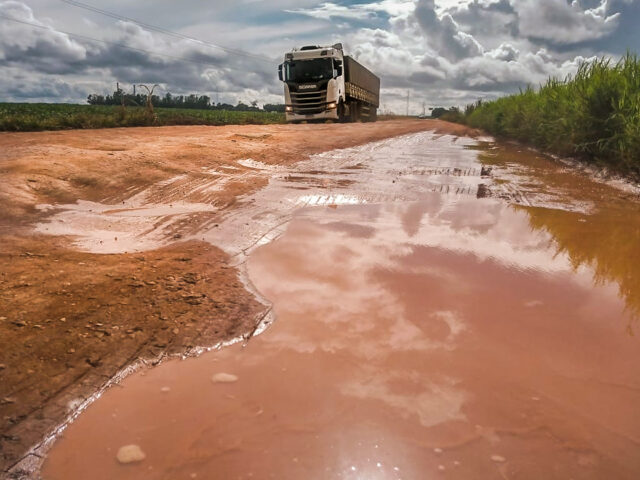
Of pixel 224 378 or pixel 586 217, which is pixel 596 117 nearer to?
pixel 586 217

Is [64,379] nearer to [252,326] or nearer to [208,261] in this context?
[252,326]

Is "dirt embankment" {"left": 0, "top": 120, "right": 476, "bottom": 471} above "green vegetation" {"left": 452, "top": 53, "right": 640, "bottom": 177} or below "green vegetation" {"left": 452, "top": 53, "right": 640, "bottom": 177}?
below

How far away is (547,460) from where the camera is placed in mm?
1646

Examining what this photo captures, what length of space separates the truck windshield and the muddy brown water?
17753mm

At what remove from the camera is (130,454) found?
1.66 meters

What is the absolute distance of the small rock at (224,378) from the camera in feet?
6.81

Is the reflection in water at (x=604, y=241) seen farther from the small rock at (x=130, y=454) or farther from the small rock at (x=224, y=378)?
the small rock at (x=130, y=454)

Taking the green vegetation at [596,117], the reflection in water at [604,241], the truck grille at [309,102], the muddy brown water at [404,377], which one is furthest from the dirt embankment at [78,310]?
the truck grille at [309,102]

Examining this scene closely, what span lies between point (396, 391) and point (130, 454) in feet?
3.45

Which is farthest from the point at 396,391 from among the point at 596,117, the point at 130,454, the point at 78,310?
the point at 596,117

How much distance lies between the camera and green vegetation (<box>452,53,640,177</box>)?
747cm

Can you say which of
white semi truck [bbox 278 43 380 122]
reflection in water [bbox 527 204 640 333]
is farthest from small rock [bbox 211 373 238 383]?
white semi truck [bbox 278 43 380 122]

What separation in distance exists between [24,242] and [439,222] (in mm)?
3543

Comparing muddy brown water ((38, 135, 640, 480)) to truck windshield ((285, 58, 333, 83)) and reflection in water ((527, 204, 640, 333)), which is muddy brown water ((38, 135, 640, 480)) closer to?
reflection in water ((527, 204, 640, 333))
